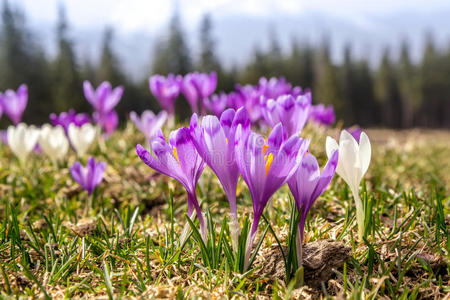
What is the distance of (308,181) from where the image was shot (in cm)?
113

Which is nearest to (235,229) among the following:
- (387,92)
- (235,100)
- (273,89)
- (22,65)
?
(273,89)

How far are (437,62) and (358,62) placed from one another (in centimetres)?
1241

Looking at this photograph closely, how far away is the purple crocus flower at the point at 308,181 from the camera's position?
3.62ft

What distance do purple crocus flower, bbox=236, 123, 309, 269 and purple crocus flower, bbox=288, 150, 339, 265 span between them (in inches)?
2.6

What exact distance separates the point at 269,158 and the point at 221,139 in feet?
0.47

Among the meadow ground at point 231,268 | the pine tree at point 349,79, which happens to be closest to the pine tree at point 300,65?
the pine tree at point 349,79

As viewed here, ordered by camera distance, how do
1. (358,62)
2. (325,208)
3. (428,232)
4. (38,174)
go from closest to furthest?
(428,232) < (325,208) < (38,174) < (358,62)

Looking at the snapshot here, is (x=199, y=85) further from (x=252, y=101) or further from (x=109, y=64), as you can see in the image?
(x=109, y=64)

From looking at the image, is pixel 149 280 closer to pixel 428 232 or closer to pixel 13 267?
pixel 13 267

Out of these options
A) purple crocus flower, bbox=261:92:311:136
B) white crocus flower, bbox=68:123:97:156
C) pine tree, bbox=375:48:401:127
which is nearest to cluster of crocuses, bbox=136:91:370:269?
purple crocus flower, bbox=261:92:311:136

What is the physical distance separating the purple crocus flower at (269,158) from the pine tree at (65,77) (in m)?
34.3

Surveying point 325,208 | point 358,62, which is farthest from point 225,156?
point 358,62

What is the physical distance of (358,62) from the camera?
214 ft

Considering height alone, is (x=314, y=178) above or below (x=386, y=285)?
above
